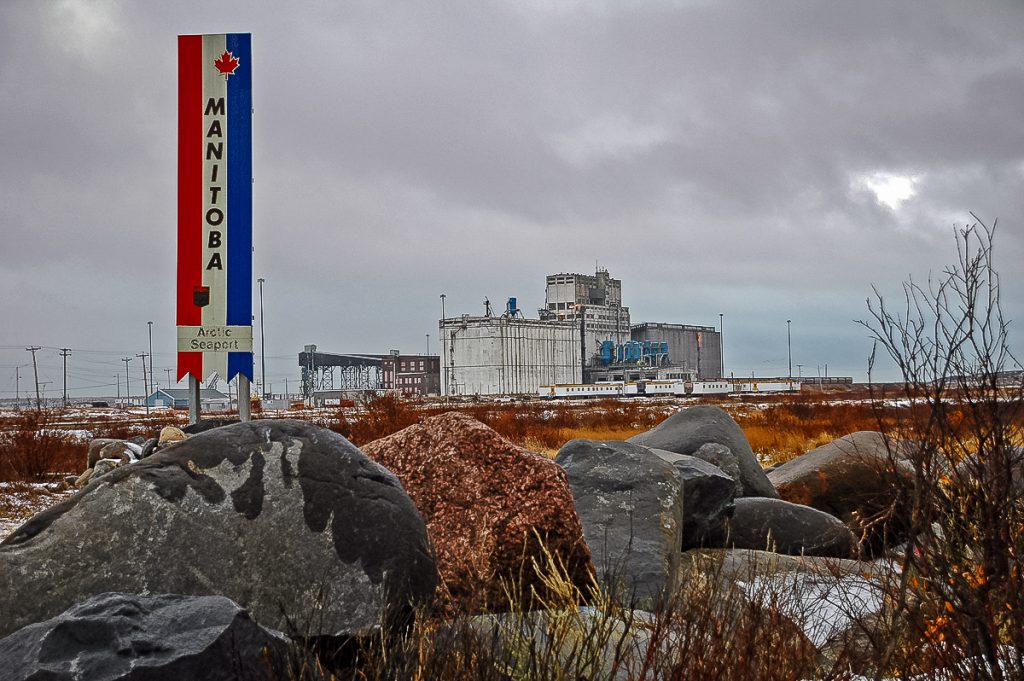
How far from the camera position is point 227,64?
9148 millimetres

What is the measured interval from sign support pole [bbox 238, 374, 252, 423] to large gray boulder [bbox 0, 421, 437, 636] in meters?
5.13

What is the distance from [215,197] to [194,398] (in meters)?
2.29

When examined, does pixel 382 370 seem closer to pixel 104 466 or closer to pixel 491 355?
pixel 491 355

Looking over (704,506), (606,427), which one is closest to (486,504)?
(704,506)

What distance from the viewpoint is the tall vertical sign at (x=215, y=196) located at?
9156mm

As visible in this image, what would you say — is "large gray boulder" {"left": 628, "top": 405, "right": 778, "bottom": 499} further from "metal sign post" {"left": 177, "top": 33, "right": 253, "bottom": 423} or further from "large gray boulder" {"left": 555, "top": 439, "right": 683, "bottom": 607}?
"metal sign post" {"left": 177, "top": 33, "right": 253, "bottom": 423}

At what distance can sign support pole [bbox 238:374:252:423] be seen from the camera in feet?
30.9

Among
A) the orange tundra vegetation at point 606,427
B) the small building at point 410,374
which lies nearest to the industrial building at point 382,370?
the small building at point 410,374

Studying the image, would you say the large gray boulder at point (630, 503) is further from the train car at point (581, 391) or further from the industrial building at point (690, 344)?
the industrial building at point (690, 344)

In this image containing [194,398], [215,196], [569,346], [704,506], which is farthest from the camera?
[569,346]

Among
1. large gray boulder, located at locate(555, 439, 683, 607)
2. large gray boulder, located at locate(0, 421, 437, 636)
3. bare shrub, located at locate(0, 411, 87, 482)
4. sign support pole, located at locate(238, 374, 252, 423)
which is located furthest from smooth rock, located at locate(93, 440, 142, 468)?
large gray boulder, located at locate(0, 421, 437, 636)

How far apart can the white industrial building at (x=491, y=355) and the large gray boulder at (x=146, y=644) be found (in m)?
87.7

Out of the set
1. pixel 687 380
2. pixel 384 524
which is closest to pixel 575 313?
pixel 687 380

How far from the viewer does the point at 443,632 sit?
11.6 ft
